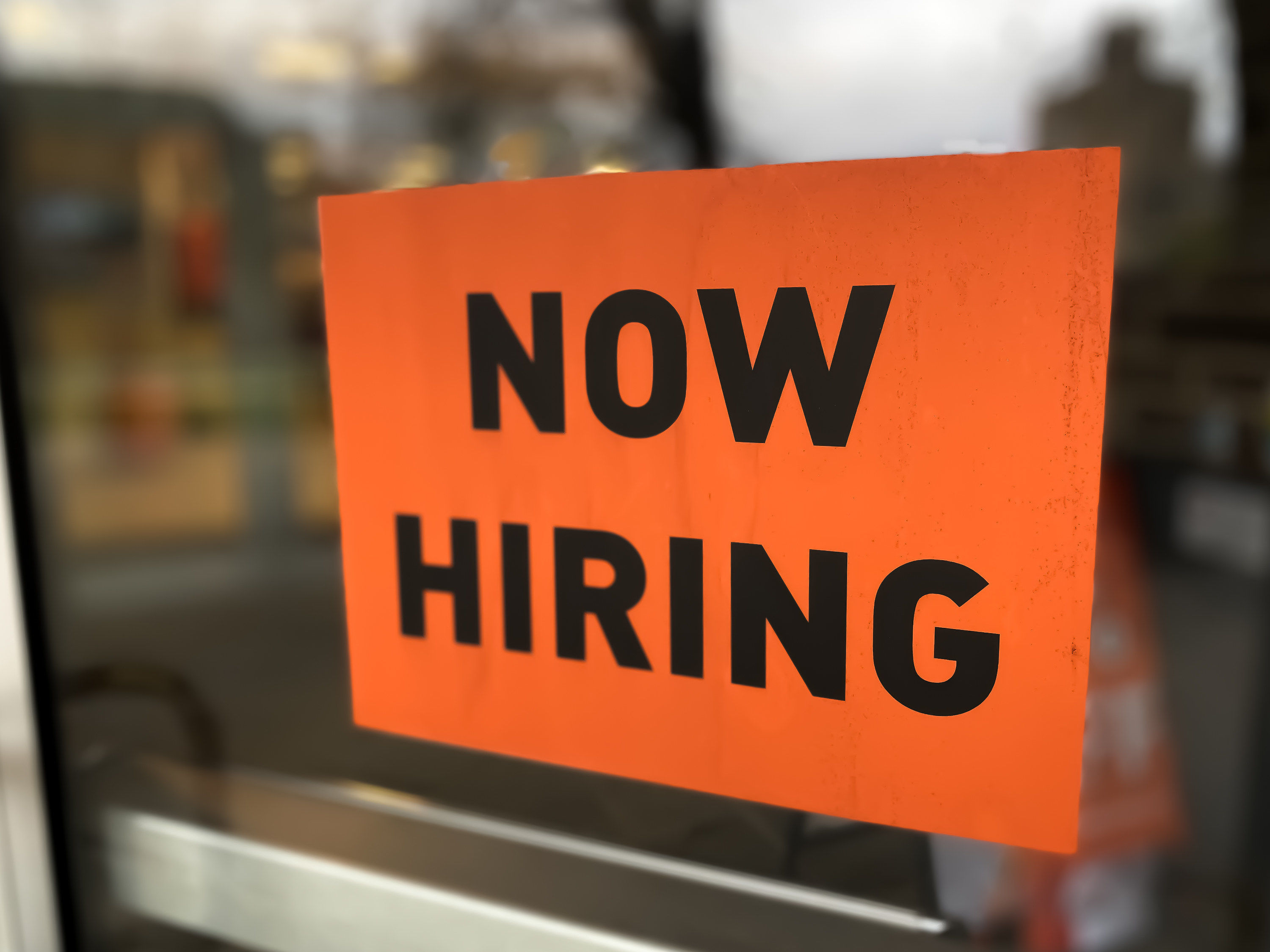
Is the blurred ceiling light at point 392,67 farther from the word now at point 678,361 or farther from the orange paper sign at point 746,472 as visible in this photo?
the word now at point 678,361

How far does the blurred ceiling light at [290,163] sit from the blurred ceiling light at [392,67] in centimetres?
9

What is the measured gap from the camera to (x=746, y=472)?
68 centimetres

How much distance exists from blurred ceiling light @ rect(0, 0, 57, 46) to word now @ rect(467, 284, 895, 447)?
62 centimetres

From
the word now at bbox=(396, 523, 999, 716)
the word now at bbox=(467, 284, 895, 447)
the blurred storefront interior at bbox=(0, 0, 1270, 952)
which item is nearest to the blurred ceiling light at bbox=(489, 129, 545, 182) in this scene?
the blurred storefront interior at bbox=(0, 0, 1270, 952)

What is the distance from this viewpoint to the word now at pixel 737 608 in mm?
640

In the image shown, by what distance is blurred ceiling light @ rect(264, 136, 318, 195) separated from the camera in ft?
2.73

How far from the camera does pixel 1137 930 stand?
2.43ft

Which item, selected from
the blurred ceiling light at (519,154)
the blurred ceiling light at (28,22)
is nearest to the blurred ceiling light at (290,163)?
the blurred ceiling light at (519,154)

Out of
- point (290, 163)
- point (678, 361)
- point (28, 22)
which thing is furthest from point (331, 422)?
point (28, 22)

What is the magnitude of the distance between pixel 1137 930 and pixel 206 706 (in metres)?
0.95

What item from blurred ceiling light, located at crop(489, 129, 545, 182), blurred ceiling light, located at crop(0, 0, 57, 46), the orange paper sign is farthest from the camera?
blurred ceiling light, located at crop(0, 0, 57, 46)

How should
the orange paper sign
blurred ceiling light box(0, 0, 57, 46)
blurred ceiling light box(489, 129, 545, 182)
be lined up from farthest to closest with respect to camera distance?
1. blurred ceiling light box(0, 0, 57, 46)
2. blurred ceiling light box(489, 129, 545, 182)
3. the orange paper sign

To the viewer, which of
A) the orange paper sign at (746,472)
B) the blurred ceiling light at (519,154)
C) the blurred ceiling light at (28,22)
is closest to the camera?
the orange paper sign at (746,472)

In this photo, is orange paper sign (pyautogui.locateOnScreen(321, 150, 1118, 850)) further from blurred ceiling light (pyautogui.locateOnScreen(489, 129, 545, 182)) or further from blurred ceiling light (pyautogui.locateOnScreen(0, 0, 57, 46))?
blurred ceiling light (pyautogui.locateOnScreen(0, 0, 57, 46))
